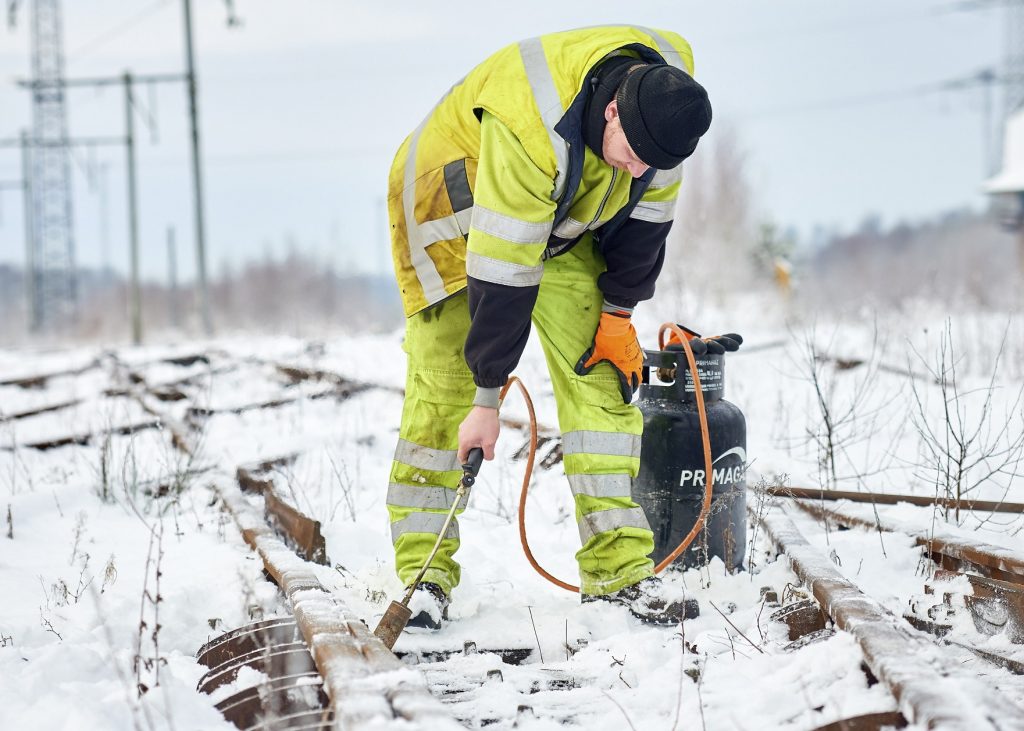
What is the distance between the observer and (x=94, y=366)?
1161cm

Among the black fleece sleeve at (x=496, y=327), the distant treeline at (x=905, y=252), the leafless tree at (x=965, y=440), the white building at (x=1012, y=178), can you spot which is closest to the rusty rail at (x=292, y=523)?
the black fleece sleeve at (x=496, y=327)

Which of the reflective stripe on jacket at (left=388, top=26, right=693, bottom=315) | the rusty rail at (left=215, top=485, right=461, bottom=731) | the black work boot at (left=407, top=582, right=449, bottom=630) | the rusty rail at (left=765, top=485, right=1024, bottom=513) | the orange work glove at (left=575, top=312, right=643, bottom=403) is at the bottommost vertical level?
the black work boot at (left=407, top=582, right=449, bottom=630)

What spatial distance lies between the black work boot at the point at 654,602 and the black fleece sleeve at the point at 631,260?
0.96m

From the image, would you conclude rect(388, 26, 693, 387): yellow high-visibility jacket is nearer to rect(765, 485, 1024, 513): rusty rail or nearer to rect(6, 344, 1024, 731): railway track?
rect(6, 344, 1024, 731): railway track

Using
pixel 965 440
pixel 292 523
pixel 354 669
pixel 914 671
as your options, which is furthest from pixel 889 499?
pixel 354 669

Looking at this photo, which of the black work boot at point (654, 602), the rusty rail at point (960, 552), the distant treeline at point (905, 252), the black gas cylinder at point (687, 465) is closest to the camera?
the rusty rail at point (960, 552)

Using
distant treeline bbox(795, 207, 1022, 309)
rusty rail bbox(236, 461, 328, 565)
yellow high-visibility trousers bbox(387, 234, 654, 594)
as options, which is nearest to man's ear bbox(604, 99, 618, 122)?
yellow high-visibility trousers bbox(387, 234, 654, 594)

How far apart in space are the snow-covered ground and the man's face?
1334mm

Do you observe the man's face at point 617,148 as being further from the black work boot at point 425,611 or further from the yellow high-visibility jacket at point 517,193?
the black work boot at point 425,611

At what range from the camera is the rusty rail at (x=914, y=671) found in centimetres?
159

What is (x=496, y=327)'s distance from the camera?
272 centimetres

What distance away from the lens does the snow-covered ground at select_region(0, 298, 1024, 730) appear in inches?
81.6

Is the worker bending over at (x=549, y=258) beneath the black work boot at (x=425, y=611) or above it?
above

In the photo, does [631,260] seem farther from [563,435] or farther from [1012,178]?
[1012,178]
